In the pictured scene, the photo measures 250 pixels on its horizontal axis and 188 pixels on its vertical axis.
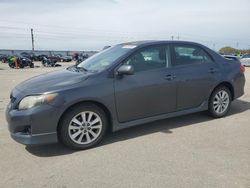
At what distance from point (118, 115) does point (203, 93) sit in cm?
191

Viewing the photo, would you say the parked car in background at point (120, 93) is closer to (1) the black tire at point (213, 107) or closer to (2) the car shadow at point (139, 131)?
(1) the black tire at point (213, 107)

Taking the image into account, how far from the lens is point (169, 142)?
478 centimetres

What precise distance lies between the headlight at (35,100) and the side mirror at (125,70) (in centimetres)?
108

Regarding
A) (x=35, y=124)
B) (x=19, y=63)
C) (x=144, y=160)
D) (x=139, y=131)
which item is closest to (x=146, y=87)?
(x=139, y=131)

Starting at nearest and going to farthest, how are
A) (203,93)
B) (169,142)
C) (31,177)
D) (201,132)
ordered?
1. (31,177)
2. (169,142)
3. (201,132)
4. (203,93)

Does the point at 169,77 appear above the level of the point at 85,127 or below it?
above

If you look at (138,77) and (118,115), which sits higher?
(138,77)

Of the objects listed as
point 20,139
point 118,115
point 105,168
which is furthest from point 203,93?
point 20,139

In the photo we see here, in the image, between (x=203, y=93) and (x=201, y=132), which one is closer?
(x=201, y=132)

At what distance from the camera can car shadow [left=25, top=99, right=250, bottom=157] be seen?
4590mm

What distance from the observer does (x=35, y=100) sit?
4293 mm

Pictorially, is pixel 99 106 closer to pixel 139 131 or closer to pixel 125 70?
pixel 125 70

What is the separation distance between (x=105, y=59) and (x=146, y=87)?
0.90 meters

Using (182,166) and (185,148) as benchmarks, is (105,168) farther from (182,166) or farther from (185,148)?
(185,148)
